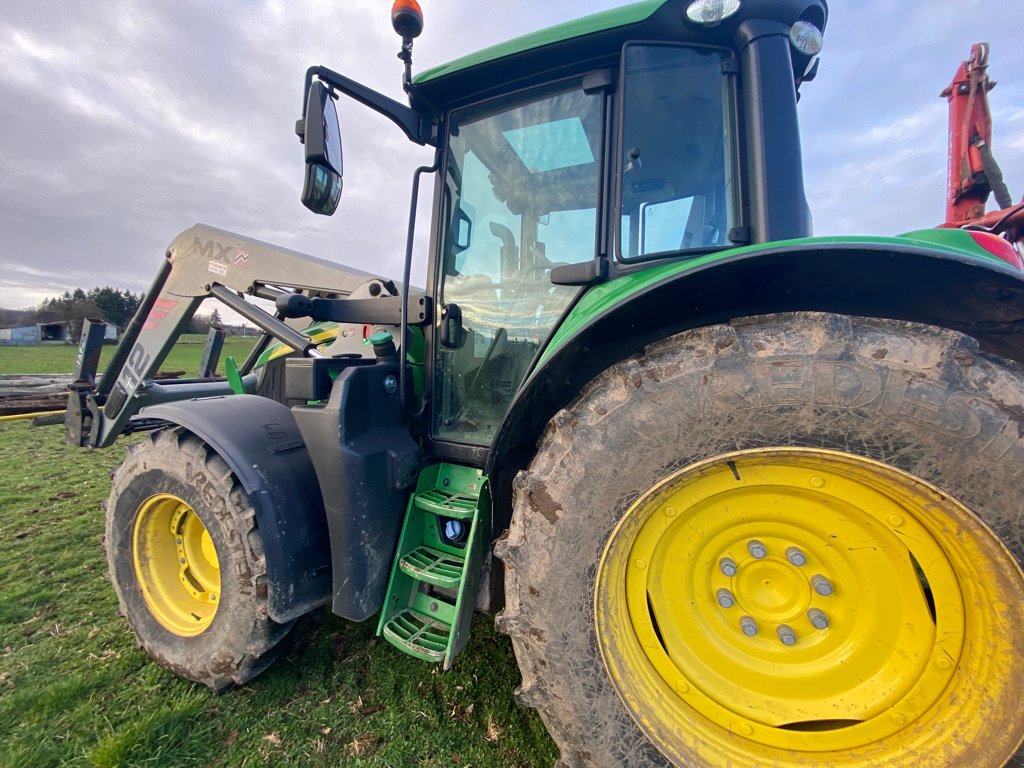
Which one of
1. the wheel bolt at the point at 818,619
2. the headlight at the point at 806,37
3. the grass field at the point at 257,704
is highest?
the headlight at the point at 806,37

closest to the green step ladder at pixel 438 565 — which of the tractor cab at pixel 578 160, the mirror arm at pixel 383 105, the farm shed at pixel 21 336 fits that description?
the tractor cab at pixel 578 160

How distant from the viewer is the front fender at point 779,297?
3.63 feet

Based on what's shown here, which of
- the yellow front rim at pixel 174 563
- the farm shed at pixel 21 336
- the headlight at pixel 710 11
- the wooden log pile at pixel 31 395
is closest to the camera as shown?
the headlight at pixel 710 11

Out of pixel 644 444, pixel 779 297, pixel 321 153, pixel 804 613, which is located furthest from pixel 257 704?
pixel 779 297

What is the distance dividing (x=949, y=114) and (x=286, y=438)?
198 inches

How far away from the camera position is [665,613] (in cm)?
139

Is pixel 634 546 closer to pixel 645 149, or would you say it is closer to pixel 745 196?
pixel 745 196

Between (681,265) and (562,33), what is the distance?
98 cm

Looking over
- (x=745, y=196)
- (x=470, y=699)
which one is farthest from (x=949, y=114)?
(x=470, y=699)

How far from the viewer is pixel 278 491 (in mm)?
1804

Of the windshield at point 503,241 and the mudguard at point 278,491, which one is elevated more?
the windshield at point 503,241

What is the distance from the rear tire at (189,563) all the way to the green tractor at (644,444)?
0.01 m

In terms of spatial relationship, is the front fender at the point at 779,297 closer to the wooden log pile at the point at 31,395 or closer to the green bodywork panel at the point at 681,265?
the green bodywork panel at the point at 681,265

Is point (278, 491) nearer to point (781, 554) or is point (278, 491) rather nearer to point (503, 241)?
point (503, 241)
